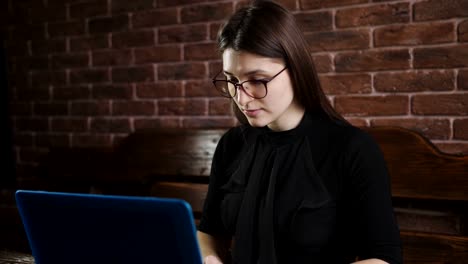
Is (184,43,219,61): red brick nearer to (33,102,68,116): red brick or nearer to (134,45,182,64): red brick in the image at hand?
(134,45,182,64): red brick

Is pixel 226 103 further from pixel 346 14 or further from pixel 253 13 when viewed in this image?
pixel 253 13

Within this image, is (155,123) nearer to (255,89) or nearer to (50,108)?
(50,108)

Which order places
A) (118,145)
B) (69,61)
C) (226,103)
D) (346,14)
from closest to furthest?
(346,14) < (226,103) < (118,145) < (69,61)

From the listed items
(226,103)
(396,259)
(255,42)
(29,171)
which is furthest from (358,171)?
(29,171)

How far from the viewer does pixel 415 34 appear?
69.6 inches

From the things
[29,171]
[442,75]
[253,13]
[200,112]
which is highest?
[253,13]

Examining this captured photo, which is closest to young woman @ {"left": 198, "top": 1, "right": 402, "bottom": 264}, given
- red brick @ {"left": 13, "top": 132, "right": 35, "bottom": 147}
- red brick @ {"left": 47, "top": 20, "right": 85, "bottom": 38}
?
red brick @ {"left": 47, "top": 20, "right": 85, "bottom": 38}

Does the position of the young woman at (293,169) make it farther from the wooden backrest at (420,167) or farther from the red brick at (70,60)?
the red brick at (70,60)

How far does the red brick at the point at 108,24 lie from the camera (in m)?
2.43

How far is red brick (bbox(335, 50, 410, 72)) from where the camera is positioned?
1.80 m

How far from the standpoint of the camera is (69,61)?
2615mm

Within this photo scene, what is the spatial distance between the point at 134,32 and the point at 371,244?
165 centimetres

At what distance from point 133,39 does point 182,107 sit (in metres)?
0.43

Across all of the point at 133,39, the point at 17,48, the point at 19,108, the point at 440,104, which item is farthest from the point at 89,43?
the point at 440,104
